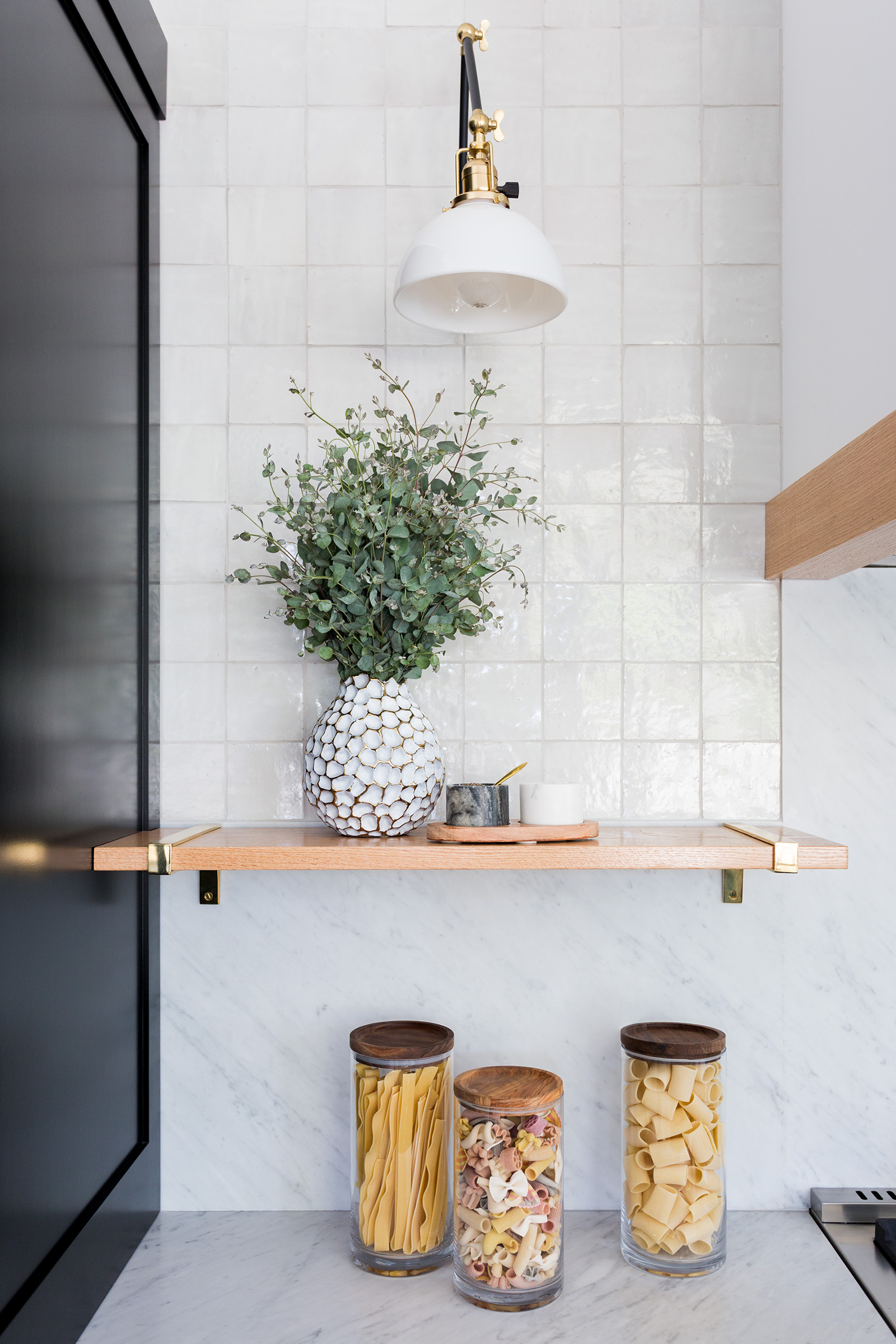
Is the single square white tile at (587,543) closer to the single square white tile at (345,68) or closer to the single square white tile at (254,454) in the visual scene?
the single square white tile at (254,454)

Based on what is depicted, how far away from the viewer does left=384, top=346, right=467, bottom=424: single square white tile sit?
4.40 ft

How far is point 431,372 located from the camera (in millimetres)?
1343

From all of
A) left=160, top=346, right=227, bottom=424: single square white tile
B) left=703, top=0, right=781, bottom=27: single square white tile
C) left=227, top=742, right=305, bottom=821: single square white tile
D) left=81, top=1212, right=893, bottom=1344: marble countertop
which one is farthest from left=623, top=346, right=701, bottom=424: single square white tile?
left=81, top=1212, right=893, bottom=1344: marble countertop

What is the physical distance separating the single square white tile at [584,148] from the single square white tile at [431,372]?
281mm

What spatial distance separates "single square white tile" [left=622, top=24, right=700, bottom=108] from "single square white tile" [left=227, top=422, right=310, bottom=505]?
66cm

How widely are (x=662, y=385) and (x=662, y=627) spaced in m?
0.34

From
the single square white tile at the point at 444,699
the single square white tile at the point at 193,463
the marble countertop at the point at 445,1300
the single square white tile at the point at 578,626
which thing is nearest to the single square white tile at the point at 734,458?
the single square white tile at the point at 578,626

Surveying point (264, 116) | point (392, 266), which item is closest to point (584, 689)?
point (392, 266)

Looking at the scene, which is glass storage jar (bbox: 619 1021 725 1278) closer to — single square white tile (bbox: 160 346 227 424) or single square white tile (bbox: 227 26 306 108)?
single square white tile (bbox: 160 346 227 424)

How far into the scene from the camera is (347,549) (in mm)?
1164

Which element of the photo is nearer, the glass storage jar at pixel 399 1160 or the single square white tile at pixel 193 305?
the glass storage jar at pixel 399 1160

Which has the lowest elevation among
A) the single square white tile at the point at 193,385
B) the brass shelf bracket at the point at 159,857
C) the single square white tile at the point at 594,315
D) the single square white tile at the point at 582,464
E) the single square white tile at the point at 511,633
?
the brass shelf bracket at the point at 159,857

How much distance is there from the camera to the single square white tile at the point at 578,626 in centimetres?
133

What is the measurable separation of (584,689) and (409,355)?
1.71ft
